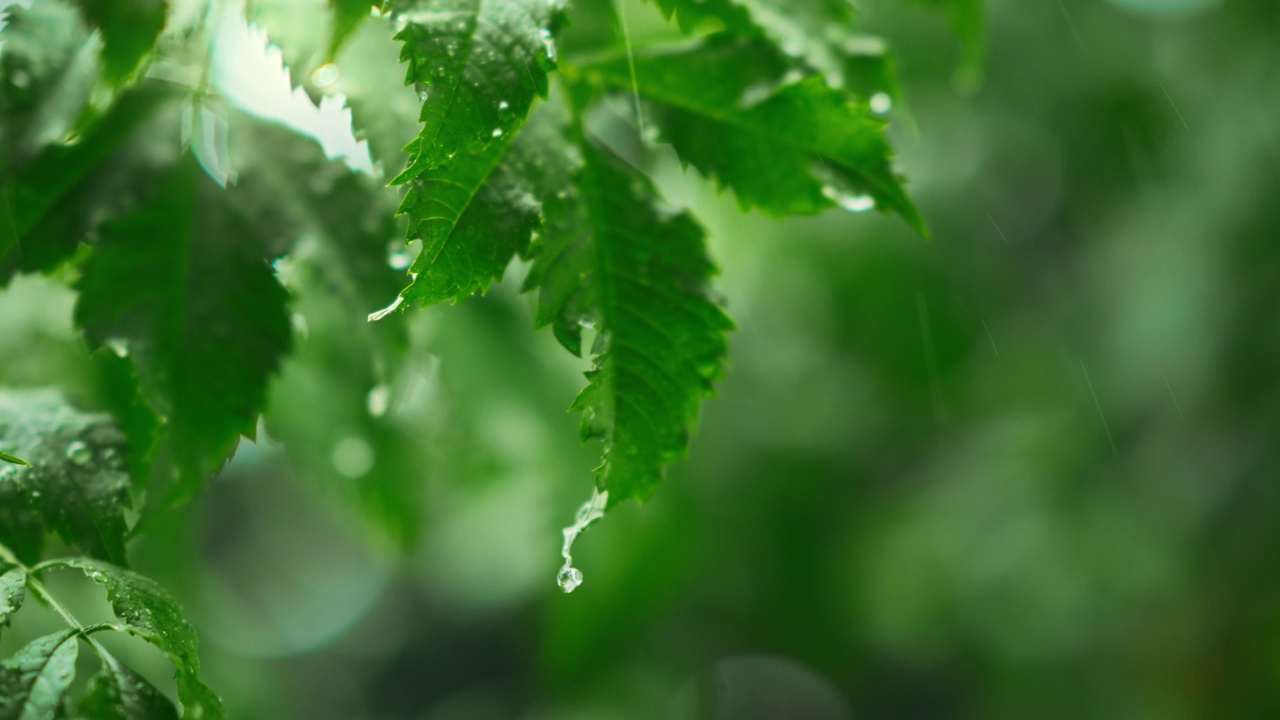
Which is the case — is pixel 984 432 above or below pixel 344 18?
above

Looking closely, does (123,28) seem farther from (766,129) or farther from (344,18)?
(766,129)

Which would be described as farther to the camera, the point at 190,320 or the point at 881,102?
the point at 881,102

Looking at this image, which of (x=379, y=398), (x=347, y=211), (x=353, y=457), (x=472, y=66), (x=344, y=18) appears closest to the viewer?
(x=472, y=66)

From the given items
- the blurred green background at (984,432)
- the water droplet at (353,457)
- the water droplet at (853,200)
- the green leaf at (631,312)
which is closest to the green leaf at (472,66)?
the green leaf at (631,312)

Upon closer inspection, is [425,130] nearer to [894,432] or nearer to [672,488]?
[672,488]

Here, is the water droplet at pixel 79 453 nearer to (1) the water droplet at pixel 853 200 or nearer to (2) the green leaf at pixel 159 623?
(2) the green leaf at pixel 159 623

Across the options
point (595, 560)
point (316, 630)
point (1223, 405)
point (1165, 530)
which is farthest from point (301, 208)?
point (316, 630)

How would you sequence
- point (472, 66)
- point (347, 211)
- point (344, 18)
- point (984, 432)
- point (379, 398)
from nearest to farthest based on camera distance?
point (472, 66)
point (344, 18)
point (347, 211)
point (379, 398)
point (984, 432)

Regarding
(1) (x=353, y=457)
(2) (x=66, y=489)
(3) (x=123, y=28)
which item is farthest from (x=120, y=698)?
(1) (x=353, y=457)
